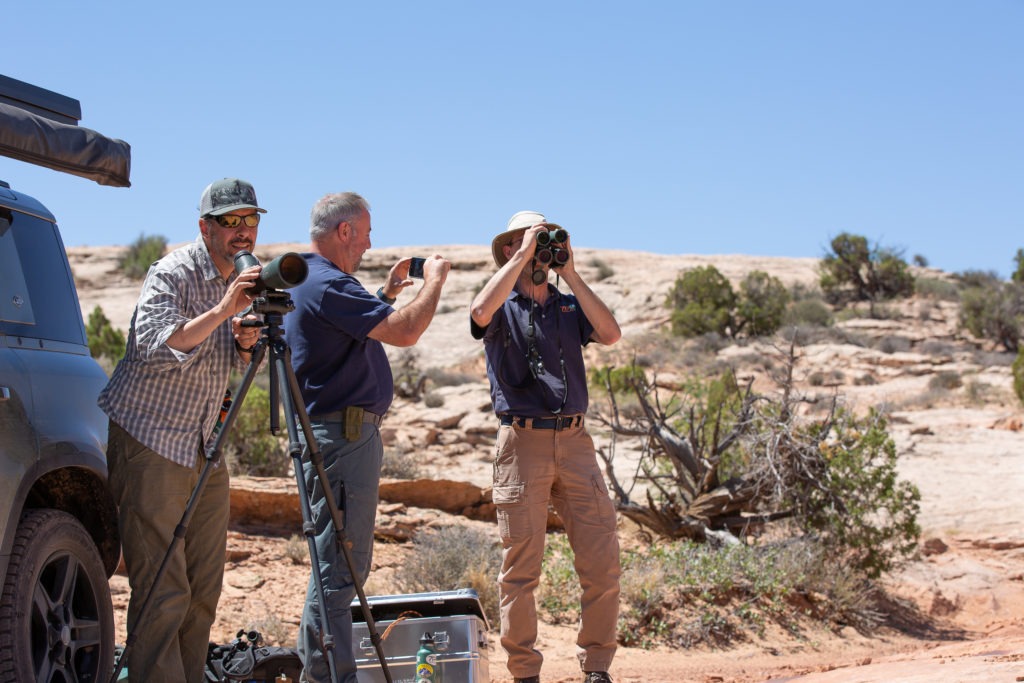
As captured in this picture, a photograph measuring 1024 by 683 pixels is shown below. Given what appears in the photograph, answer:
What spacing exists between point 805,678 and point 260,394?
880cm

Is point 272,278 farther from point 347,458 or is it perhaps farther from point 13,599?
point 13,599

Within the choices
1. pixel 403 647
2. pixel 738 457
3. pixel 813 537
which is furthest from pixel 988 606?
pixel 403 647

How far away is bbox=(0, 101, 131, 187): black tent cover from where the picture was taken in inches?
144

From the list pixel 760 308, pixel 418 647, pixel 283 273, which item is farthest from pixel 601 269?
pixel 283 273

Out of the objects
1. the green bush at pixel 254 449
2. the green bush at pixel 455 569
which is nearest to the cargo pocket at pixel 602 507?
the green bush at pixel 455 569

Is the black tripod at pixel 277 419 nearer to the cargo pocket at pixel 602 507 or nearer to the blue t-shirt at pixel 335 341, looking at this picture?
the blue t-shirt at pixel 335 341

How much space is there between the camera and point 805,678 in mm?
4957

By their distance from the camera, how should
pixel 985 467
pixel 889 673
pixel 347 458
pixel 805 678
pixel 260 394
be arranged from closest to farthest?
pixel 347 458
pixel 889 673
pixel 805 678
pixel 260 394
pixel 985 467

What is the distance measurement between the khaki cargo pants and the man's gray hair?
120 centimetres

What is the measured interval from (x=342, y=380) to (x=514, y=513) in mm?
1080

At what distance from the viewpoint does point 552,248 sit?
4516 mm

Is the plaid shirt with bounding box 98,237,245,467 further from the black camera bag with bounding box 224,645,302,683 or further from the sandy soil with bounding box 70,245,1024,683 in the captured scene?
the sandy soil with bounding box 70,245,1024,683

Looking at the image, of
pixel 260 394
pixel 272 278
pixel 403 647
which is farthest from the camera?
pixel 260 394

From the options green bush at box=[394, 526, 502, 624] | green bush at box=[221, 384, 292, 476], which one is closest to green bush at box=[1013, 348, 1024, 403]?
green bush at box=[221, 384, 292, 476]
